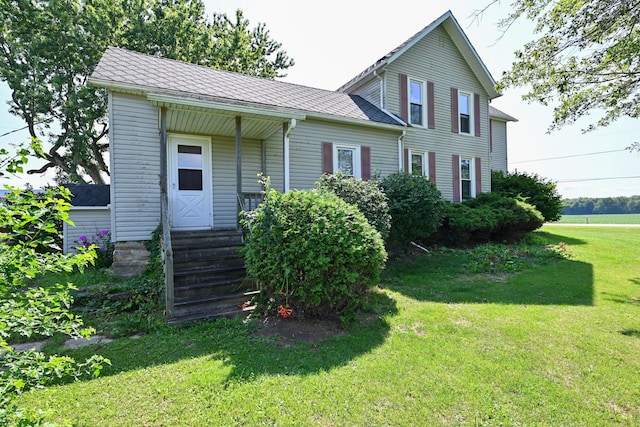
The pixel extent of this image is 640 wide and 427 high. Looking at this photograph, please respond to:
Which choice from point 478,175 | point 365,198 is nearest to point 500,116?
point 478,175

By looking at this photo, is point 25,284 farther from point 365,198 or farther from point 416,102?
point 416,102

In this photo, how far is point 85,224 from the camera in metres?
8.51

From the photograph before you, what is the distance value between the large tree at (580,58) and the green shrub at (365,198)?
14.8 feet

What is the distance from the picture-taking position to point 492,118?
706 inches

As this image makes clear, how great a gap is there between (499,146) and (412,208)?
13.9 m

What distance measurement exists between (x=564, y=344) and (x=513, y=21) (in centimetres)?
653

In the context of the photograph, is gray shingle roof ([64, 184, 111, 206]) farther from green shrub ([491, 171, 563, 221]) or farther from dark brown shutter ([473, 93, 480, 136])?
green shrub ([491, 171, 563, 221])

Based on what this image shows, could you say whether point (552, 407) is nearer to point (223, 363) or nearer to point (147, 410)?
point (223, 363)

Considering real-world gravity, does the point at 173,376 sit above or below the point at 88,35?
below

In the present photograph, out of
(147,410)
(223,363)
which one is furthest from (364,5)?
(147,410)

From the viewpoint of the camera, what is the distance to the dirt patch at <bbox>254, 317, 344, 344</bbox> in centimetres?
401

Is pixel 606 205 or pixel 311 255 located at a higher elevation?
pixel 606 205

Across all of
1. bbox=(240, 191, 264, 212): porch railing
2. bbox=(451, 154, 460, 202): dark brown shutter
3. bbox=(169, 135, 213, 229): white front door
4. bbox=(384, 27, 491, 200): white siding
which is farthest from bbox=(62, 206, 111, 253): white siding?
bbox=(451, 154, 460, 202): dark brown shutter

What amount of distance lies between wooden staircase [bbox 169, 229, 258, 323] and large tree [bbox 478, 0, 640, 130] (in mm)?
7470
